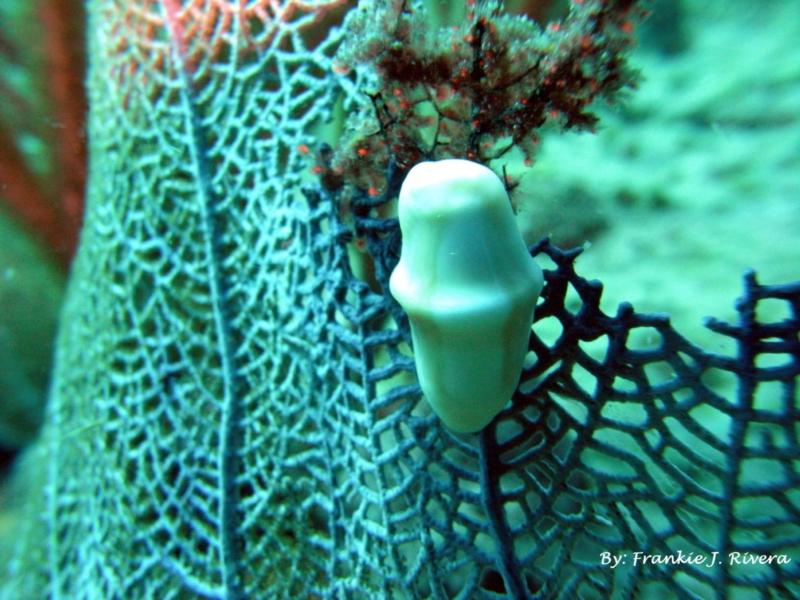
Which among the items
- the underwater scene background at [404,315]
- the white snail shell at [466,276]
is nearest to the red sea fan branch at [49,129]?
the underwater scene background at [404,315]

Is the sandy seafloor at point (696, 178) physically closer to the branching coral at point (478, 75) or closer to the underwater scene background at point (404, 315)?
the underwater scene background at point (404, 315)

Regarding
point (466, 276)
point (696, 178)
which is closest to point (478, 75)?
point (466, 276)

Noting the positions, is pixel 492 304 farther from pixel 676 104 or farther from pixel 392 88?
pixel 676 104

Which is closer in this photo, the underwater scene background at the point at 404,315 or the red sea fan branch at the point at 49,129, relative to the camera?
the underwater scene background at the point at 404,315

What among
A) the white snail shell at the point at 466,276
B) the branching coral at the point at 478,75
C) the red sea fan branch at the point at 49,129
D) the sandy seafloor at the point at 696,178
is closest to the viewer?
the white snail shell at the point at 466,276

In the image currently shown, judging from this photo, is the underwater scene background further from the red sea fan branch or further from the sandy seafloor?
the red sea fan branch

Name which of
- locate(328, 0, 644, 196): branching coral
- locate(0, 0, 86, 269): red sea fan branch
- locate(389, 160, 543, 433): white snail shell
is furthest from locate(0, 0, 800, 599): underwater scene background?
locate(0, 0, 86, 269): red sea fan branch

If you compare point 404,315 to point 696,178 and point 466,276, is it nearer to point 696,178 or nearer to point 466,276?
Answer: point 466,276
